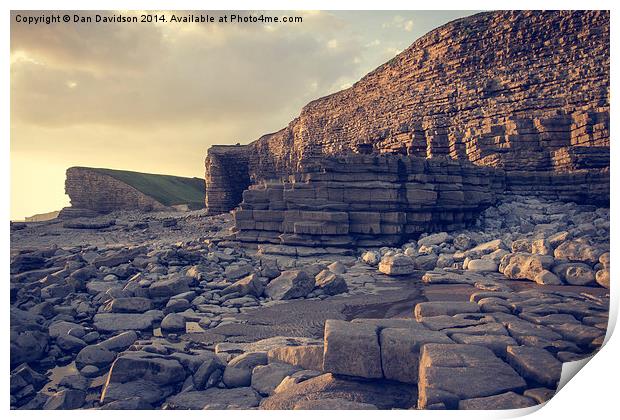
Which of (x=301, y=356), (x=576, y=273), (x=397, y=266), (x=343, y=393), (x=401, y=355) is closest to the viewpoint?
(x=343, y=393)

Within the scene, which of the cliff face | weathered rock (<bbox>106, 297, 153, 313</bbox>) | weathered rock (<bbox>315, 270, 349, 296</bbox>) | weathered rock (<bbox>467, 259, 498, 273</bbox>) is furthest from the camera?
the cliff face

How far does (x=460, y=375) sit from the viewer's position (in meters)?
3.02

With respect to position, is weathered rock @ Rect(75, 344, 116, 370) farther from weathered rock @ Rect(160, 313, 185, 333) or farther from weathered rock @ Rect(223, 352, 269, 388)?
weathered rock @ Rect(223, 352, 269, 388)

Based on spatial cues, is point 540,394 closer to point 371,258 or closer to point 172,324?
point 172,324

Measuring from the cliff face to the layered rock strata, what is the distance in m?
3.60

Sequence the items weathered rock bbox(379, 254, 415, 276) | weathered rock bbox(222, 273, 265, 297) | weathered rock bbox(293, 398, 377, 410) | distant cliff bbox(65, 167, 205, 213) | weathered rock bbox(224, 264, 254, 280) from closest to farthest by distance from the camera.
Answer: weathered rock bbox(293, 398, 377, 410), weathered rock bbox(222, 273, 265, 297), weathered rock bbox(224, 264, 254, 280), weathered rock bbox(379, 254, 415, 276), distant cliff bbox(65, 167, 205, 213)

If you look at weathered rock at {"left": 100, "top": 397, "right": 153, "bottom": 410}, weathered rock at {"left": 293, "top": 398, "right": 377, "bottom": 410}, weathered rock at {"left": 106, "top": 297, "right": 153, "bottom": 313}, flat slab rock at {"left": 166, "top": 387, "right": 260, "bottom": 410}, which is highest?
weathered rock at {"left": 106, "top": 297, "right": 153, "bottom": 313}

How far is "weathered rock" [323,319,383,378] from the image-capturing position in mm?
3348

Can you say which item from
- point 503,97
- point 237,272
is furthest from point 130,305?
point 503,97

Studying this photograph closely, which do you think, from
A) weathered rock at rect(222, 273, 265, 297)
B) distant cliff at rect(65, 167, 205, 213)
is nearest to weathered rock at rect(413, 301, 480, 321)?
weathered rock at rect(222, 273, 265, 297)

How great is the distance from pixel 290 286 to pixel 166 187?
38.4 m

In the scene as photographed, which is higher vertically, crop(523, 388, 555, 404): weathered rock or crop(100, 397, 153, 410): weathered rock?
crop(523, 388, 555, 404): weathered rock

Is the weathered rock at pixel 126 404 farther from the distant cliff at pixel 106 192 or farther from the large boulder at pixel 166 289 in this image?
the distant cliff at pixel 106 192
